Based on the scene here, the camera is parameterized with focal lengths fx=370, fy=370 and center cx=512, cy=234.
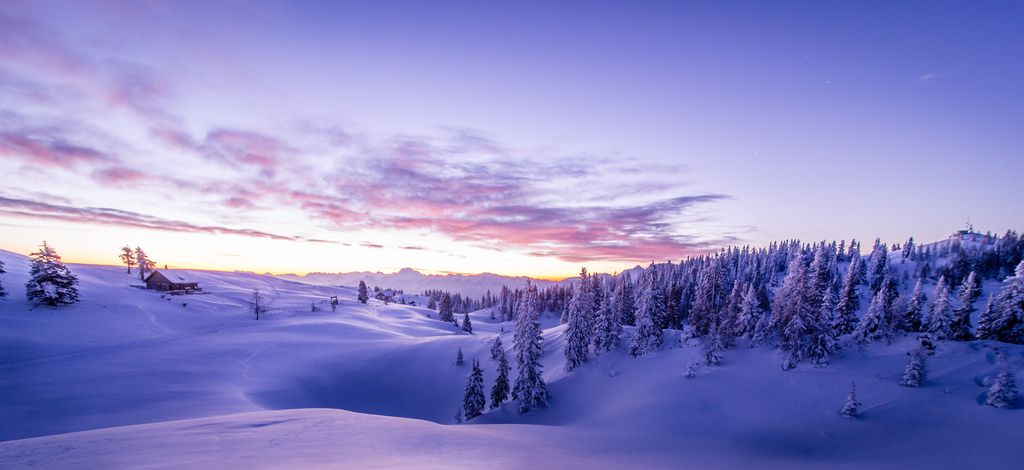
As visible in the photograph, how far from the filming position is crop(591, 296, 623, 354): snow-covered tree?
4766 cm

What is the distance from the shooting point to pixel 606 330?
157 feet

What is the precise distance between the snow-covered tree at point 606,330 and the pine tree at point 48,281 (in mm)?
71073

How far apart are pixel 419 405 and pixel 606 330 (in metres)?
25.9

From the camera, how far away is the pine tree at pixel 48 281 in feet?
157

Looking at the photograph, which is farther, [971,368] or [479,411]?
[479,411]

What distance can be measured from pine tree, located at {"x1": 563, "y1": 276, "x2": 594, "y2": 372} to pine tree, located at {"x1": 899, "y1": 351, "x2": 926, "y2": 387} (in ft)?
93.4

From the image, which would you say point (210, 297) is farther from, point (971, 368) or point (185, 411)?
point (971, 368)

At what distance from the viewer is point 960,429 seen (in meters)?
25.3

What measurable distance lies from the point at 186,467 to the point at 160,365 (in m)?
34.8

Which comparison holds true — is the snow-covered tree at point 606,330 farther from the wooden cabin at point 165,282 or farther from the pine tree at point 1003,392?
the wooden cabin at point 165,282

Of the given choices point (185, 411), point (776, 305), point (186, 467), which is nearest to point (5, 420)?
point (185, 411)

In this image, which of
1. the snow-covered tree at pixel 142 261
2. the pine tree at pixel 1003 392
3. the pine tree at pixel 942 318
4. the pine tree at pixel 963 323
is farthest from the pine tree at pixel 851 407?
the snow-covered tree at pixel 142 261

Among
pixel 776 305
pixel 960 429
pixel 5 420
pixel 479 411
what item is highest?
pixel 776 305

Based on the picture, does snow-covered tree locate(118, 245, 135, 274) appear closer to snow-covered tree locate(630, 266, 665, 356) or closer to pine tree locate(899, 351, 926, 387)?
snow-covered tree locate(630, 266, 665, 356)
